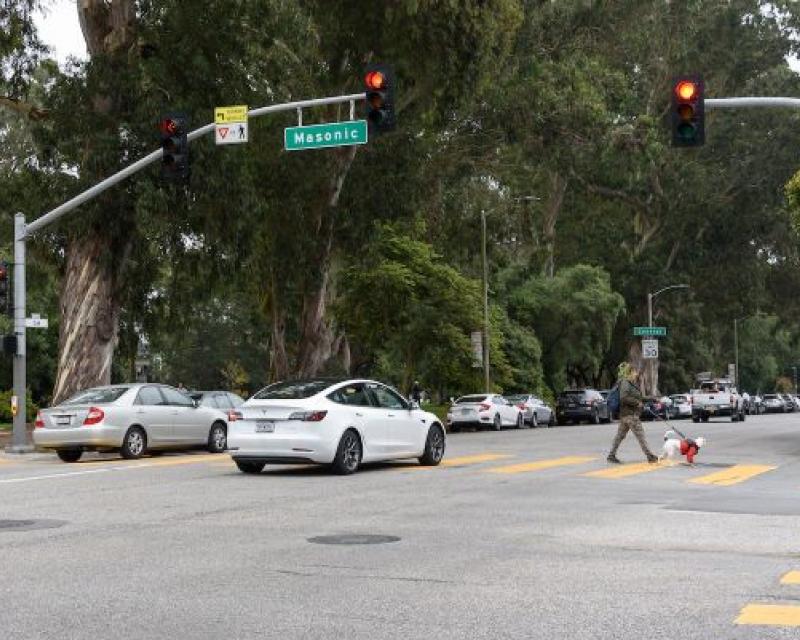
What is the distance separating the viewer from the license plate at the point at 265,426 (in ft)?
57.7

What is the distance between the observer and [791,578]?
9.05 metres

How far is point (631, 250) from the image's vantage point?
7175cm

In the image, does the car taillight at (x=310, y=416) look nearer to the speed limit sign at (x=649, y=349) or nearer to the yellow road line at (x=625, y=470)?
the yellow road line at (x=625, y=470)

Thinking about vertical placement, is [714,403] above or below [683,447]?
below

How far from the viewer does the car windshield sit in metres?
22.8

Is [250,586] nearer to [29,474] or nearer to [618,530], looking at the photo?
[618,530]

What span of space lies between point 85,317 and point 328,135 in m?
10.4

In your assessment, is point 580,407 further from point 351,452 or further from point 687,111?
point 351,452

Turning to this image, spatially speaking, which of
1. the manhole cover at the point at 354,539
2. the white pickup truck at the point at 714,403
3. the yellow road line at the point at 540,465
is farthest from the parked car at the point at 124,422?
the white pickup truck at the point at 714,403

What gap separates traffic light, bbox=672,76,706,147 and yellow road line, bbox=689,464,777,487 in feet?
17.3

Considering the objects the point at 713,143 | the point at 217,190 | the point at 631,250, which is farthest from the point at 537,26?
the point at 631,250

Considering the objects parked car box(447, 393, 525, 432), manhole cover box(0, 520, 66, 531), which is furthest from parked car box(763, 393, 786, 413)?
manhole cover box(0, 520, 66, 531)

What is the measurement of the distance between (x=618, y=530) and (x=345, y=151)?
1110 inches

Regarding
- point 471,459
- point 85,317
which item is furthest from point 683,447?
point 85,317
